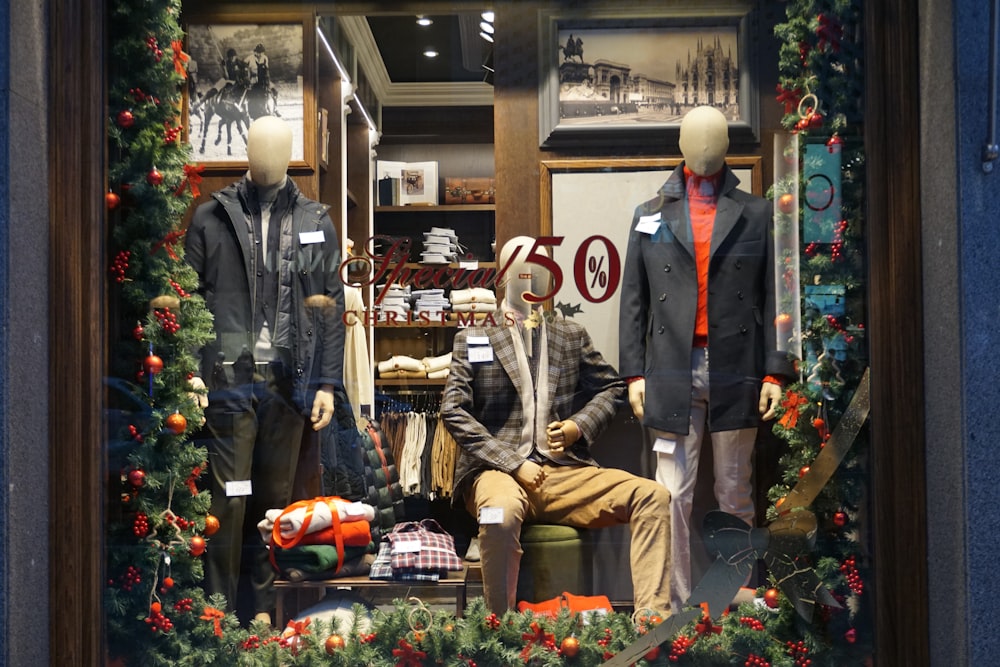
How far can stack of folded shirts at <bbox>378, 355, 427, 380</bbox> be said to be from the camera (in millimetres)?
3434

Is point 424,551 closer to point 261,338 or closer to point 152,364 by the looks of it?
point 261,338

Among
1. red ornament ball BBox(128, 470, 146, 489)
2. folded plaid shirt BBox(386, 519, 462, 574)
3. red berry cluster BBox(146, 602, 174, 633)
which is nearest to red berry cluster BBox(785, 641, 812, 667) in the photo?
folded plaid shirt BBox(386, 519, 462, 574)

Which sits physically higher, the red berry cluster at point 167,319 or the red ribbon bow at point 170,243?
the red ribbon bow at point 170,243

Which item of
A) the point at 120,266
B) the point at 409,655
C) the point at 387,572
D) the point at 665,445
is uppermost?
the point at 120,266

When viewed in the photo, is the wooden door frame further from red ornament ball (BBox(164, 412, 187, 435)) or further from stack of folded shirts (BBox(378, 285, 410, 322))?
stack of folded shirts (BBox(378, 285, 410, 322))

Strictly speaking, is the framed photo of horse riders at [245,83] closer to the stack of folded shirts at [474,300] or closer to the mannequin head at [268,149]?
the mannequin head at [268,149]

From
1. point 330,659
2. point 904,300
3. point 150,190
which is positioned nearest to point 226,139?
point 150,190

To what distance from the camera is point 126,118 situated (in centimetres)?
328

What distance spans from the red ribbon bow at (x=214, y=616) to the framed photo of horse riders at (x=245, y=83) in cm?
156

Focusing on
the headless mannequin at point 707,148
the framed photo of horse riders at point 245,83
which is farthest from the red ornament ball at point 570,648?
the framed photo of horse riders at point 245,83

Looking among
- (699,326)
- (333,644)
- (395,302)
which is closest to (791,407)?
(699,326)

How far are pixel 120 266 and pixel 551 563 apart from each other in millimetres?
1791

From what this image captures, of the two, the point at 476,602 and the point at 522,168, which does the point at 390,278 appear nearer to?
the point at 522,168

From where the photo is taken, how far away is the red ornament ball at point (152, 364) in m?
3.32
